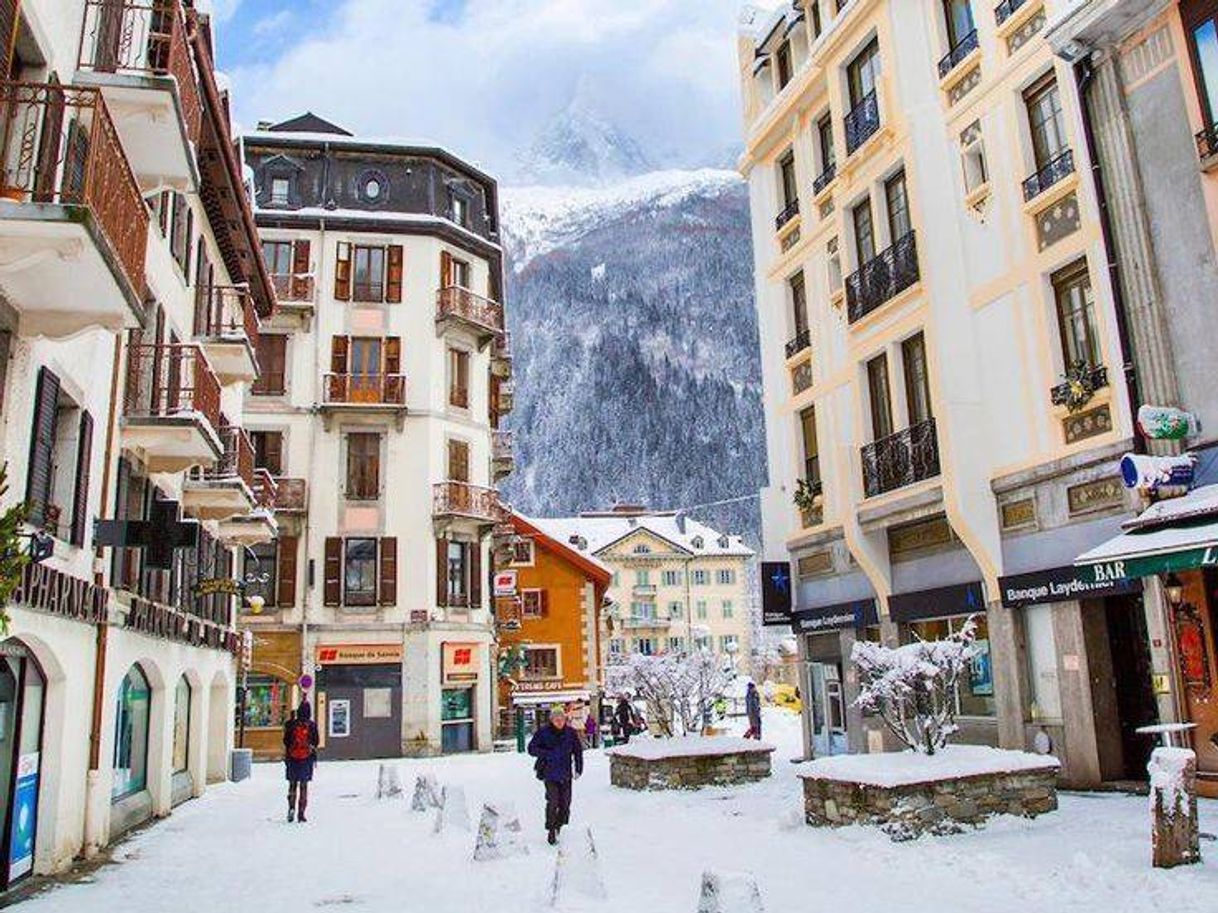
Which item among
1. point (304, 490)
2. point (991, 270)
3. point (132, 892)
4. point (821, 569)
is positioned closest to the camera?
point (132, 892)

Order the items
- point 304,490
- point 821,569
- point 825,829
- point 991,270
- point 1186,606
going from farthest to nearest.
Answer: point 304,490
point 821,569
point 991,270
point 1186,606
point 825,829

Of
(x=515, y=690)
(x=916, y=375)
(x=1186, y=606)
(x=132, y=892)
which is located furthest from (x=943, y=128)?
(x=515, y=690)

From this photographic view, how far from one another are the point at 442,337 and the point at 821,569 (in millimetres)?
18359

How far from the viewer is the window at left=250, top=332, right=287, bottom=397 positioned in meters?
34.7

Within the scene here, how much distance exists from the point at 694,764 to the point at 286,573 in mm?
20050

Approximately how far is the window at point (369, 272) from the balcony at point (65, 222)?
86.1 feet

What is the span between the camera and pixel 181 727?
19062 millimetres

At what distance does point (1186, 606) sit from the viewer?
41.5 feet

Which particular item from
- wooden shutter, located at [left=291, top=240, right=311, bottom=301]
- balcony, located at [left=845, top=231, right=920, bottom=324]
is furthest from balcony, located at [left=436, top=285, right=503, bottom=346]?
balcony, located at [left=845, top=231, right=920, bottom=324]

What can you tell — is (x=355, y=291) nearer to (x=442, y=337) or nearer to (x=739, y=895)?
(x=442, y=337)

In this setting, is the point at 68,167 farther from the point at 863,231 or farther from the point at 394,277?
the point at 394,277

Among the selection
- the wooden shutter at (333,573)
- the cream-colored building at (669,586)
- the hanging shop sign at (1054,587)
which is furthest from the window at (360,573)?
the cream-colored building at (669,586)

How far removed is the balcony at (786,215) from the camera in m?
23.7

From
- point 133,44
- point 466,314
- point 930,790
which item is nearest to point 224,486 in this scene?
point 133,44
